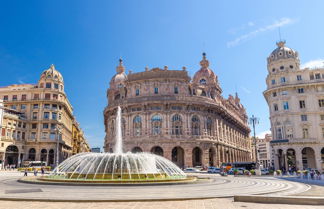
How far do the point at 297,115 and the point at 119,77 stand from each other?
165ft

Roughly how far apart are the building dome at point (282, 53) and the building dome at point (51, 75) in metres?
53.3

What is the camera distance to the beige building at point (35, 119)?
61688 millimetres

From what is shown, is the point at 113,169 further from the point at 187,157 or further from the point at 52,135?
the point at 52,135

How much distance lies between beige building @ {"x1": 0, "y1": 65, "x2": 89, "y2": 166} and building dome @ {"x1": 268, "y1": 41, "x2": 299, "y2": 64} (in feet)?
170

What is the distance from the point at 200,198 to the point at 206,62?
70.2 metres

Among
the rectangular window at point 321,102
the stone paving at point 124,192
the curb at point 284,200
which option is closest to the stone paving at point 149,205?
the curb at point 284,200

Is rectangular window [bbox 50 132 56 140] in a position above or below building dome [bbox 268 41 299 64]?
below

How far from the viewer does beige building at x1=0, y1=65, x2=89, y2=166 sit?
6169 centimetres

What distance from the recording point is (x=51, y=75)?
68.4 metres

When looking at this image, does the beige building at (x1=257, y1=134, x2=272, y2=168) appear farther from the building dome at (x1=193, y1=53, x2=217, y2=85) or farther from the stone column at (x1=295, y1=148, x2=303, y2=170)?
the stone column at (x1=295, y1=148, x2=303, y2=170)

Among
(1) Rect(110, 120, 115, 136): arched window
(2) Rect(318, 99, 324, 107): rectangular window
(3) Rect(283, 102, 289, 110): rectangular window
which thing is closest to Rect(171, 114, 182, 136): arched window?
(1) Rect(110, 120, 115, 136): arched window

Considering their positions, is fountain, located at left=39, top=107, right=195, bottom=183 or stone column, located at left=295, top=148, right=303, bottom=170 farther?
stone column, located at left=295, top=148, right=303, bottom=170

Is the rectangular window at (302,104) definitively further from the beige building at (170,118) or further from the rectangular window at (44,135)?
the rectangular window at (44,135)

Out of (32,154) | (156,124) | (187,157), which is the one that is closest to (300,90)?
(187,157)
